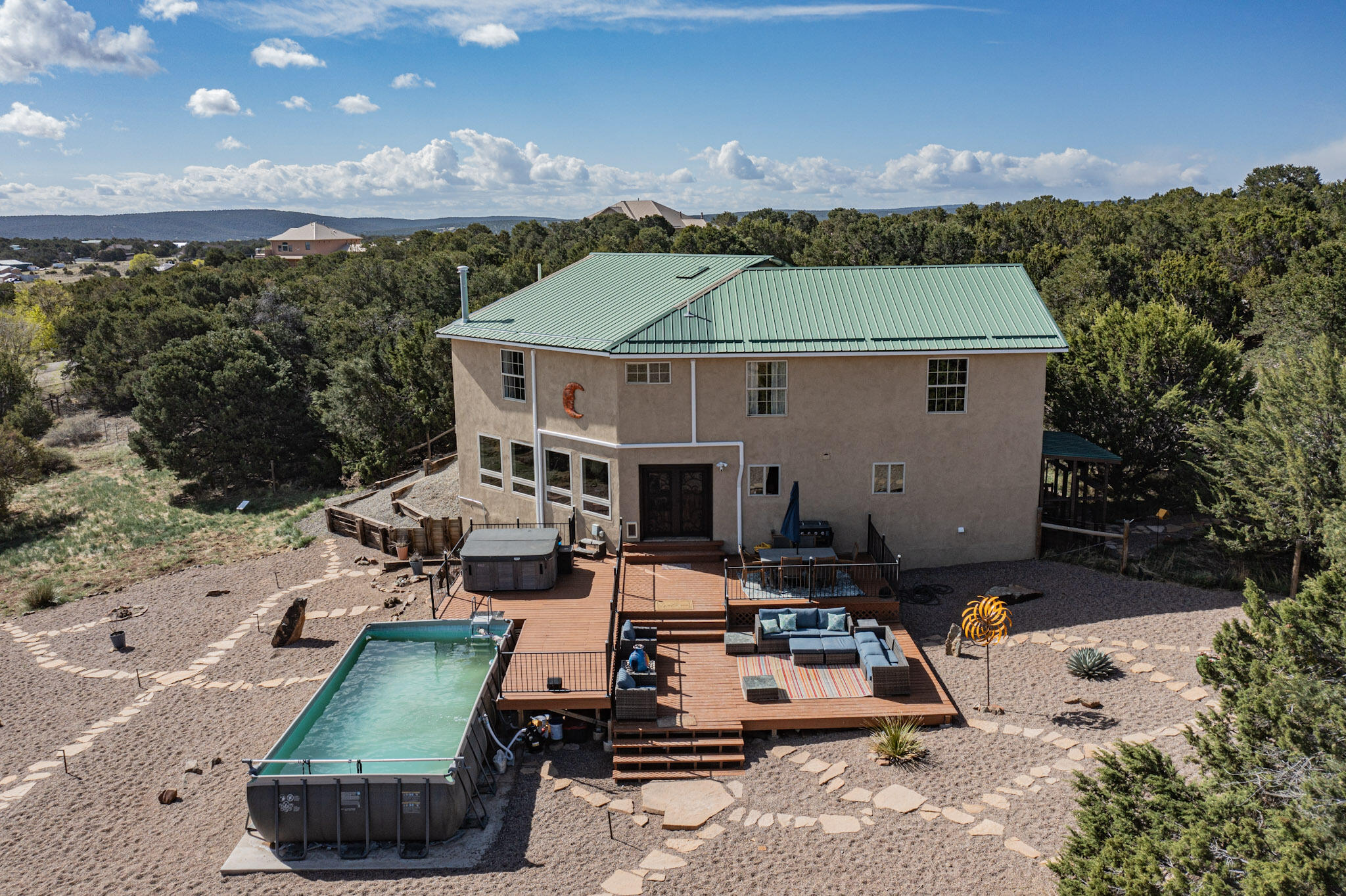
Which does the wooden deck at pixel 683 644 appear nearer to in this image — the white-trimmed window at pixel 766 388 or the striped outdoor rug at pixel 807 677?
the striped outdoor rug at pixel 807 677

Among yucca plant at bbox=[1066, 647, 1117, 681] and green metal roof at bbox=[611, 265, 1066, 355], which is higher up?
green metal roof at bbox=[611, 265, 1066, 355]

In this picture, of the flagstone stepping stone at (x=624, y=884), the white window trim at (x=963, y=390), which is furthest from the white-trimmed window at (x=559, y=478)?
the flagstone stepping stone at (x=624, y=884)

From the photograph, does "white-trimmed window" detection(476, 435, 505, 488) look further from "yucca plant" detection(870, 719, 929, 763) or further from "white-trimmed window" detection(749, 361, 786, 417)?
"yucca plant" detection(870, 719, 929, 763)

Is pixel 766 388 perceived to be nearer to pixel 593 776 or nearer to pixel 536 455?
pixel 536 455

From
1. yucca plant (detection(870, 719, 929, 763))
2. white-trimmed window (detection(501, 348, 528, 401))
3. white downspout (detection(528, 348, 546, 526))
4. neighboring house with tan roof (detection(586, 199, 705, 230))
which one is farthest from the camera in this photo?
neighboring house with tan roof (detection(586, 199, 705, 230))

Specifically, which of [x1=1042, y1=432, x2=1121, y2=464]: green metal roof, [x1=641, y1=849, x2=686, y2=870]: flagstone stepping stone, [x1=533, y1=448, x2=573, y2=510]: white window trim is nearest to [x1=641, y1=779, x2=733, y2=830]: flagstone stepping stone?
[x1=641, y1=849, x2=686, y2=870]: flagstone stepping stone

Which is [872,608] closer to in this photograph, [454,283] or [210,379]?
[210,379]

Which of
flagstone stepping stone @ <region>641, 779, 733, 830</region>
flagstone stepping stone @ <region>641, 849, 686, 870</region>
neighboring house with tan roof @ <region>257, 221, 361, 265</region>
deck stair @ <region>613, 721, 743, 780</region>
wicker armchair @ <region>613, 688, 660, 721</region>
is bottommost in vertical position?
flagstone stepping stone @ <region>641, 849, 686, 870</region>
